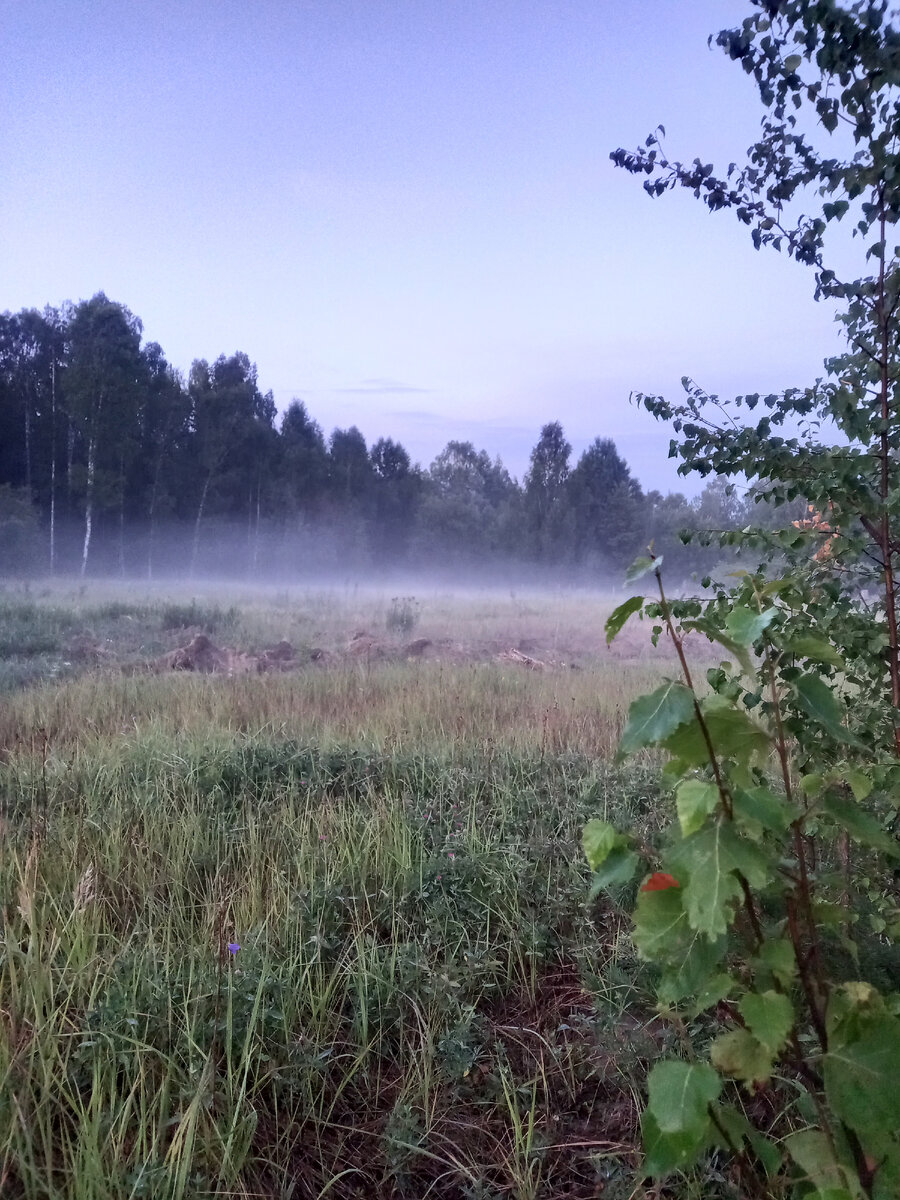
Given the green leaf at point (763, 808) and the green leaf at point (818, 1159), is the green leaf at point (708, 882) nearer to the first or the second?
the green leaf at point (763, 808)

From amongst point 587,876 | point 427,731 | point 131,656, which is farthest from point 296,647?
point 587,876

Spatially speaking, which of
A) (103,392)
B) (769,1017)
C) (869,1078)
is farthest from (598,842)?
(103,392)

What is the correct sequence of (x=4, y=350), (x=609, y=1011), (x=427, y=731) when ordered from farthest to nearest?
(x=4, y=350) < (x=427, y=731) < (x=609, y=1011)

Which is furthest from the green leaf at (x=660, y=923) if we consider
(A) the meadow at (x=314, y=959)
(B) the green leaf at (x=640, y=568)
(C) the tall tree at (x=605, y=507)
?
(C) the tall tree at (x=605, y=507)

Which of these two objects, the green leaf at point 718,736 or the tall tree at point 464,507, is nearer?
the green leaf at point 718,736

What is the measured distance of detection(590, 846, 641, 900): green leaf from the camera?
1.00 m

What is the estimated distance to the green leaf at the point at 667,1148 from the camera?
88cm

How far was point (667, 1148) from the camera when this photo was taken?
0.90m

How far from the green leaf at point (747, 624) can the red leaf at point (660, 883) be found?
30 cm

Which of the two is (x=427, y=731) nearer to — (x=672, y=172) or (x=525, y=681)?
(x=525, y=681)

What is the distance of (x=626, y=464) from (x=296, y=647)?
2816 millimetres

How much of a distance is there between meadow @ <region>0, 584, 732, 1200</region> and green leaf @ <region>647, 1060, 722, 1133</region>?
0.83 meters

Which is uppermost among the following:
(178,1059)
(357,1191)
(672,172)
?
(672,172)

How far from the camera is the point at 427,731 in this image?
14.4 feet
